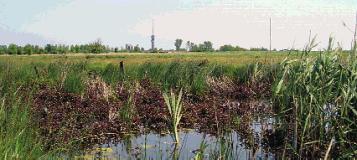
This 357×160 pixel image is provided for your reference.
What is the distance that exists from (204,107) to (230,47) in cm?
13228

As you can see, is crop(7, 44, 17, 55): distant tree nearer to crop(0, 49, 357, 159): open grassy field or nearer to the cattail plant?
crop(0, 49, 357, 159): open grassy field

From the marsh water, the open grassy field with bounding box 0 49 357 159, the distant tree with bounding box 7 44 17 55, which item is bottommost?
the marsh water

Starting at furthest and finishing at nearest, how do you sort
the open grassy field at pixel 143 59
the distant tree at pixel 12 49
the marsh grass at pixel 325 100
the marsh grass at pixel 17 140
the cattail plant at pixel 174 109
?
1. the distant tree at pixel 12 49
2. the open grassy field at pixel 143 59
3. the cattail plant at pixel 174 109
4. the marsh grass at pixel 325 100
5. the marsh grass at pixel 17 140

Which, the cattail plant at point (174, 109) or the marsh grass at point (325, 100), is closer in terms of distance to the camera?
the marsh grass at point (325, 100)

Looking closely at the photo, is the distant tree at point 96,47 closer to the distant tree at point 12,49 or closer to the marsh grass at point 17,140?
the distant tree at point 12,49

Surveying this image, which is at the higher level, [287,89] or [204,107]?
[287,89]

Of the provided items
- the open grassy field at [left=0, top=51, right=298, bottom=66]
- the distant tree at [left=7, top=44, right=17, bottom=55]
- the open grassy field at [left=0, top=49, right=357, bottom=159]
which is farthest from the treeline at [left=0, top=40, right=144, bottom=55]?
the open grassy field at [left=0, top=49, right=357, bottom=159]

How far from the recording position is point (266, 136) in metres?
8.53

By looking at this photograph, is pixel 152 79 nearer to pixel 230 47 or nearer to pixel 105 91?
pixel 105 91

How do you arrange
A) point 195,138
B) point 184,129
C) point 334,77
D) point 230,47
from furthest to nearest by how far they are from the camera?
point 230,47 → point 184,129 → point 195,138 → point 334,77

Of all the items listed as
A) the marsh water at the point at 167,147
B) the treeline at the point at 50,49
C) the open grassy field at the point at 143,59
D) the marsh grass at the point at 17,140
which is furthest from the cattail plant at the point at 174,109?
the treeline at the point at 50,49

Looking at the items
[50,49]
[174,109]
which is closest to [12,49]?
[50,49]

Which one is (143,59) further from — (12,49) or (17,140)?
(12,49)

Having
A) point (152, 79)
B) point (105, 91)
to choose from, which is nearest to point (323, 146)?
point (105, 91)
